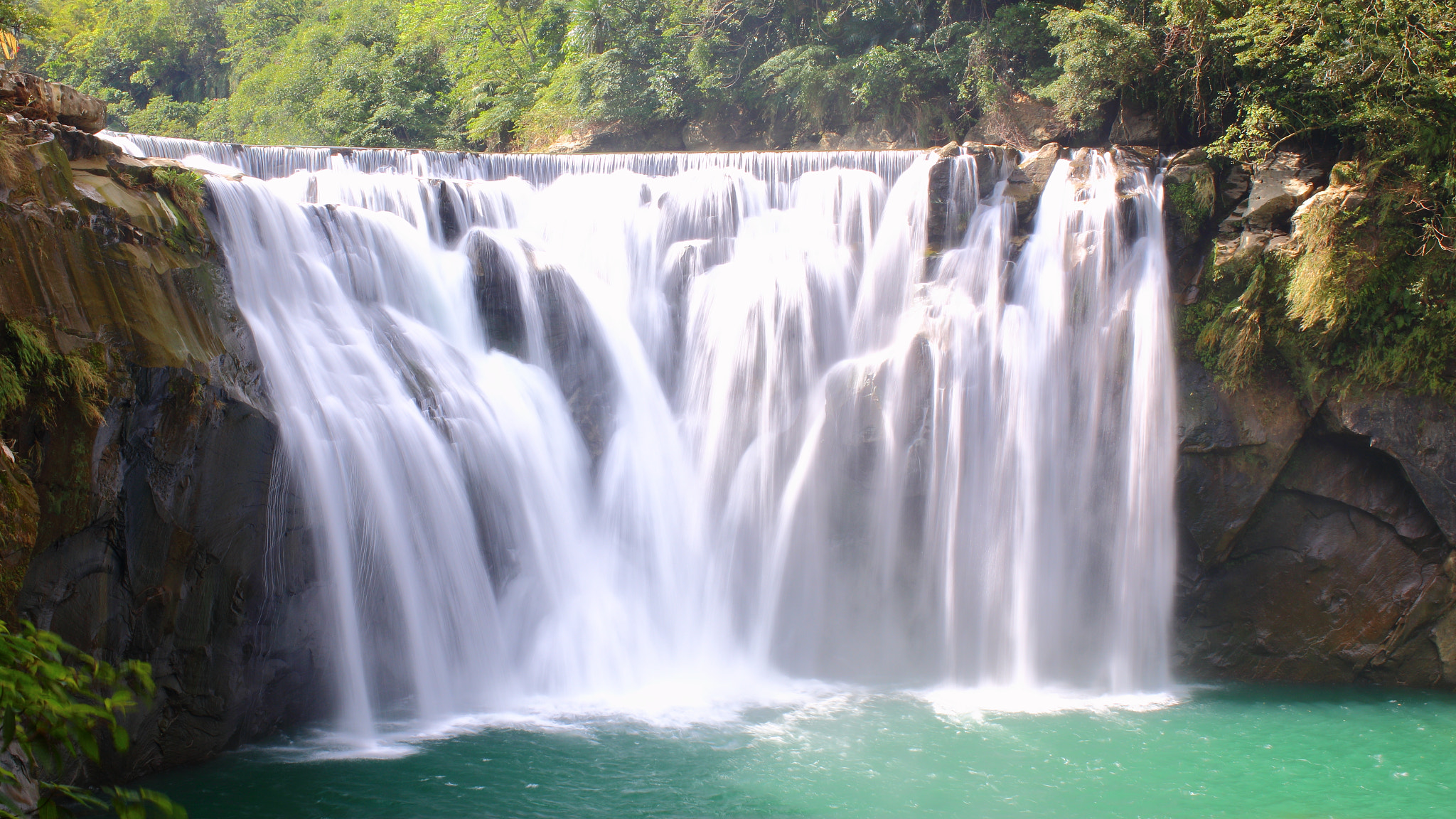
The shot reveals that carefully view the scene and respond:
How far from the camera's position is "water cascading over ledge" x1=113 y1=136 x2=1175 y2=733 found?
10422 millimetres

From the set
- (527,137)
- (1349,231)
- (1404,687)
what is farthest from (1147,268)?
(527,137)

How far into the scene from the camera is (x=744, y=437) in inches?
502

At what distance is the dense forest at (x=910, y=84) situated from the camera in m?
11.3

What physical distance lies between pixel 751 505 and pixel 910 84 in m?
13.1

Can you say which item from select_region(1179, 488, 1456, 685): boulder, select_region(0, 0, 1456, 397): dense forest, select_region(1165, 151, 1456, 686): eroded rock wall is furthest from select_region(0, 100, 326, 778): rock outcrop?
select_region(1179, 488, 1456, 685): boulder

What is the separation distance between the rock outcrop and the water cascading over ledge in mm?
933

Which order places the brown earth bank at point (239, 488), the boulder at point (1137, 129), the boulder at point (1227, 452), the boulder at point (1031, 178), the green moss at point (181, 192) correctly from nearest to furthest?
1. the brown earth bank at point (239, 488)
2. the green moss at point (181, 192)
3. the boulder at point (1227, 452)
4. the boulder at point (1031, 178)
5. the boulder at point (1137, 129)

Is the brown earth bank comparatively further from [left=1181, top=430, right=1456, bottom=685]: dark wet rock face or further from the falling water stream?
the falling water stream

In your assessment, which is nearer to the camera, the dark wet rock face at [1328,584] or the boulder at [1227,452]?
the dark wet rock face at [1328,584]

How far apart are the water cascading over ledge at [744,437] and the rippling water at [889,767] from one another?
45.2 inches

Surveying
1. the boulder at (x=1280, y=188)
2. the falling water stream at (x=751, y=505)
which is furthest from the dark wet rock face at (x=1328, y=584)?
the boulder at (x=1280, y=188)

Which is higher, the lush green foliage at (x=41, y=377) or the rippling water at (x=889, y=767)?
the lush green foliage at (x=41, y=377)

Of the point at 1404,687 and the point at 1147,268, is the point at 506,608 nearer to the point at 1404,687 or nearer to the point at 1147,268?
the point at 1147,268

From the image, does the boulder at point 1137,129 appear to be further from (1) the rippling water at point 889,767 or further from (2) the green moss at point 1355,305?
(1) the rippling water at point 889,767
